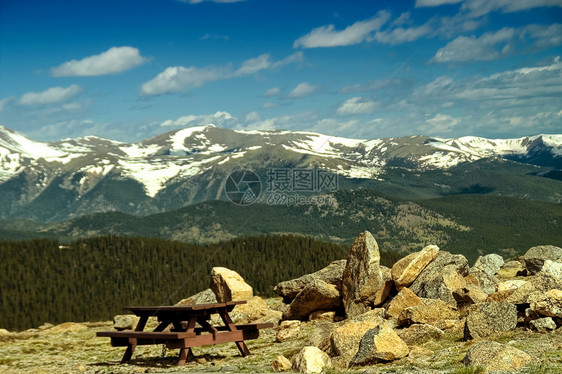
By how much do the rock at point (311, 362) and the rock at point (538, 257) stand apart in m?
28.0

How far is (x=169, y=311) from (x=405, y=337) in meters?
10.4

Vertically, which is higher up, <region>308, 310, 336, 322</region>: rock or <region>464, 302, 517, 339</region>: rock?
<region>464, 302, 517, 339</region>: rock

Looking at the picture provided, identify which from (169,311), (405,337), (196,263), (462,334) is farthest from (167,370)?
(196,263)

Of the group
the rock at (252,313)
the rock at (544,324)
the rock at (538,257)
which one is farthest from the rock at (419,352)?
the rock at (538,257)

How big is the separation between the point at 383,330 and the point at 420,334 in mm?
3731

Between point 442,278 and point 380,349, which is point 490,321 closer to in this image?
point 380,349

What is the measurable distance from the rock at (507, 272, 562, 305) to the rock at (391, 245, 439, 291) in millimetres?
9394

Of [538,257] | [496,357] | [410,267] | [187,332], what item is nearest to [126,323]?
[410,267]

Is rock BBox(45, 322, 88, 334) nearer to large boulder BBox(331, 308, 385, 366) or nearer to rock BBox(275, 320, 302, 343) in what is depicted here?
rock BBox(275, 320, 302, 343)

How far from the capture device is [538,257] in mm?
49719

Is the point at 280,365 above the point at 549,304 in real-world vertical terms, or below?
below

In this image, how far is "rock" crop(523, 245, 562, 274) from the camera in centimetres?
4812

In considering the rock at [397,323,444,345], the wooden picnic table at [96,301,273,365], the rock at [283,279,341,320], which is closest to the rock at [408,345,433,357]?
the rock at [397,323,444,345]

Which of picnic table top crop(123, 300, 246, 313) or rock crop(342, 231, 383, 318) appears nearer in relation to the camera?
picnic table top crop(123, 300, 246, 313)
